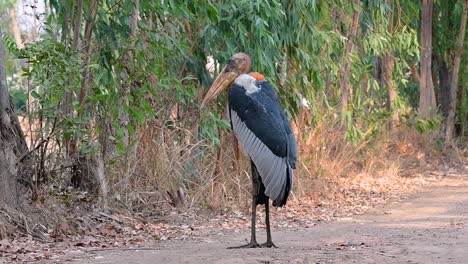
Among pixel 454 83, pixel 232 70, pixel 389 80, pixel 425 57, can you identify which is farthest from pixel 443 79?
pixel 232 70

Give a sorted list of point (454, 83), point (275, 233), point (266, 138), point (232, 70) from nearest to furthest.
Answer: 1. point (266, 138)
2. point (232, 70)
3. point (275, 233)
4. point (454, 83)

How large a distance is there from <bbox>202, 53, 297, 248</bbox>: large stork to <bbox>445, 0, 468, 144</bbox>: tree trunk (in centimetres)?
1228

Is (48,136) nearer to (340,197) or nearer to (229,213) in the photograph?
(229,213)

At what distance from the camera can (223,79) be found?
9188 millimetres

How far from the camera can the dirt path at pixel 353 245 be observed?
7.40m

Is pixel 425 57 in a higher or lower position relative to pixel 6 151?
higher

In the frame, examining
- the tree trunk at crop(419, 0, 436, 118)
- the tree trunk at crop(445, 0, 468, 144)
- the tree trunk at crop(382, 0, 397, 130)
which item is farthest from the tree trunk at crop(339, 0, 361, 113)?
the tree trunk at crop(445, 0, 468, 144)

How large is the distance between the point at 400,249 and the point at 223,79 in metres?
2.46

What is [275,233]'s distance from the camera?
9.90 m

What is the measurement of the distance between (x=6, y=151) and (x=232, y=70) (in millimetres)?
2271

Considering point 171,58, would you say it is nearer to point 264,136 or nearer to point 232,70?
point 232,70

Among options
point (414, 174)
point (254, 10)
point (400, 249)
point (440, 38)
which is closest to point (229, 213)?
point (254, 10)

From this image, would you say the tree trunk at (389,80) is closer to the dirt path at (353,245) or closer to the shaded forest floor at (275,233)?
the shaded forest floor at (275,233)

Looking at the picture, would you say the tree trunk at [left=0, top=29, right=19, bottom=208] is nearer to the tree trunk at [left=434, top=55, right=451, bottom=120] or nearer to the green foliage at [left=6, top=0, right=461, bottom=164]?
the green foliage at [left=6, top=0, right=461, bottom=164]
